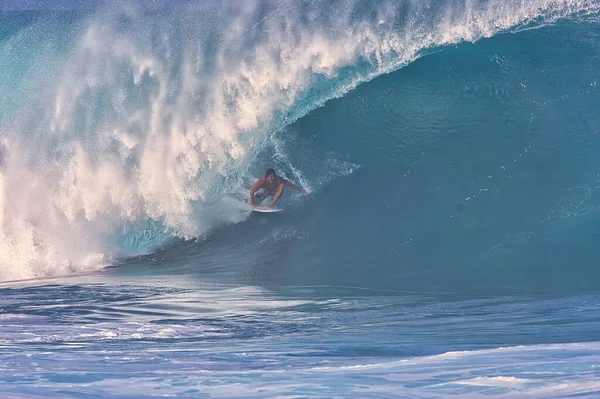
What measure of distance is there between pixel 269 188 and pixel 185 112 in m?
1.93

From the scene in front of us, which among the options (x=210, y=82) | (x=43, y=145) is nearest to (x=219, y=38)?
(x=210, y=82)

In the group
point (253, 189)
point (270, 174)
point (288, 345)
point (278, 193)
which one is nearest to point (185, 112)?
point (253, 189)

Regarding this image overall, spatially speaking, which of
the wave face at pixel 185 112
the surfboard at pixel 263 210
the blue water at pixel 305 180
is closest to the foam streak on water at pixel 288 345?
the blue water at pixel 305 180

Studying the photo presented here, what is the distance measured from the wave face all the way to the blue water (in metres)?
0.03

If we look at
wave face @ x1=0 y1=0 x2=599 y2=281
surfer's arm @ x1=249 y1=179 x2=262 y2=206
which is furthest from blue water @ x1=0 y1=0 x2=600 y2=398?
surfer's arm @ x1=249 y1=179 x2=262 y2=206

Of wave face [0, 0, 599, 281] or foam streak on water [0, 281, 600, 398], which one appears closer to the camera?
foam streak on water [0, 281, 600, 398]

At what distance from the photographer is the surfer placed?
946 centimetres

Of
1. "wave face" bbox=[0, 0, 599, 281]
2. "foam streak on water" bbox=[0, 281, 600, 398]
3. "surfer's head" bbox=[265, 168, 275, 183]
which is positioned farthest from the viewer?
"wave face" bbox=[0, 0, 599, 281]

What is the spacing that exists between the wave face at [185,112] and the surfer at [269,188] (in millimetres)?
221

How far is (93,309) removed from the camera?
6.79m

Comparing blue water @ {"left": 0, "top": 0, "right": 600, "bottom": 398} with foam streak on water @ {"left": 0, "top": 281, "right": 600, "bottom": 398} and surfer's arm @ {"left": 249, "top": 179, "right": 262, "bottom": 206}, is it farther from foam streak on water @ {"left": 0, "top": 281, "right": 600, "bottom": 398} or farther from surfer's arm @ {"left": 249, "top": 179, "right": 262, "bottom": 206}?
surfer's arm @ {"left": 249, "top": 179, "right": 262, "bottom": 206}

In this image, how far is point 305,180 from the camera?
9719 mm

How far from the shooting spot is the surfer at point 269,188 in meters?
9.46

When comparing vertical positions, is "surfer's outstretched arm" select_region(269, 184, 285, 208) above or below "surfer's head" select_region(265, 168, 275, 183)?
below
